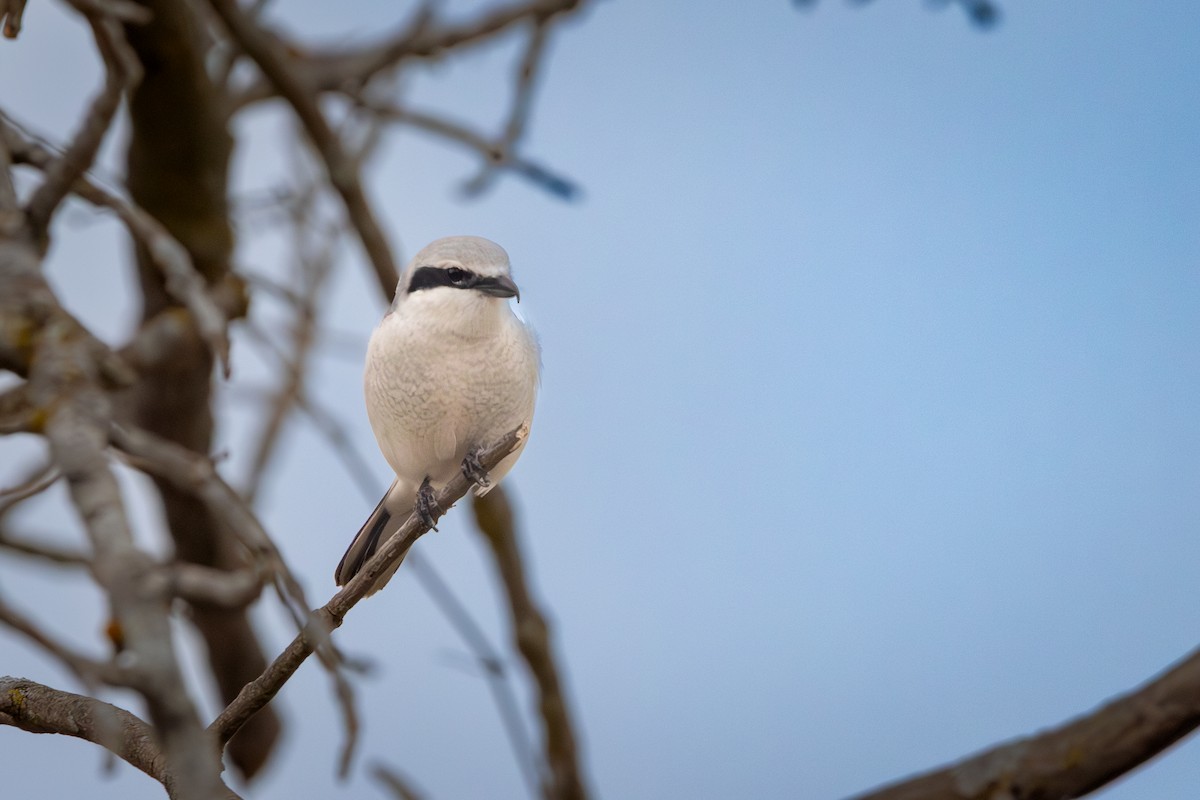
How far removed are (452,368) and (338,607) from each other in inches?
17.9

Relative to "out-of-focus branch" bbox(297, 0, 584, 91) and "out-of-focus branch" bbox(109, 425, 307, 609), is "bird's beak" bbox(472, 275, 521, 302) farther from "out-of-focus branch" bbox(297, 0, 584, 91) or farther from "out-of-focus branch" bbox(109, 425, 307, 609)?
"out-of-focus branch" bbox(297, 0, 584, 91)

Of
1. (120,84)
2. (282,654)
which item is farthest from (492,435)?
(120,84)

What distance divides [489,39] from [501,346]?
86.8 inches

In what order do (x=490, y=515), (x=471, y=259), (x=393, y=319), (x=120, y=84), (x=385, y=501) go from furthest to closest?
(x=490, y=515) < (x=120, y=84) < (x=385, y=501) < (x=393, y=319) < (x=471, y=259)

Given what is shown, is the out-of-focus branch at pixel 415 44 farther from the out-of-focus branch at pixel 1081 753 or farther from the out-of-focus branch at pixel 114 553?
the out-of-focus branch at pixel 1081 753

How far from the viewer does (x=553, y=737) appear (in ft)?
11.9

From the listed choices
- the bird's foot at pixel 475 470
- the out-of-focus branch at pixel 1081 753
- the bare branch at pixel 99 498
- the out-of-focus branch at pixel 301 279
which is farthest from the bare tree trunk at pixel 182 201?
the out-of-focus branch at pixel 1081 753

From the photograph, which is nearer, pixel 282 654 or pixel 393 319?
pixel 282 654

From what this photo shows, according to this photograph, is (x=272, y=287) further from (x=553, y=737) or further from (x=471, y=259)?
(x=553, y=737)

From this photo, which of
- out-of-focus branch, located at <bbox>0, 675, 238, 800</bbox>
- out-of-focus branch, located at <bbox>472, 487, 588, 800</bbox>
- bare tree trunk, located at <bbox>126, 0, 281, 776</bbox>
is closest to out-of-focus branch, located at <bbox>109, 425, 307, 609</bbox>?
out-of-focus branch, located at <bbox>0, 675, 238, 800</bbox>

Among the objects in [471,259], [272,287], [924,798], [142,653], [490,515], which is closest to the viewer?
[142,653]

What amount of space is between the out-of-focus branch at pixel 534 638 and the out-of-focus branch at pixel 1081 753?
2.41 m

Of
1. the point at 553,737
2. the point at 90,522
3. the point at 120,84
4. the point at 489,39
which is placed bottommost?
the point at 553,737

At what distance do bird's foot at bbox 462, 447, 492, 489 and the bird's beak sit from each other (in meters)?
0.27
